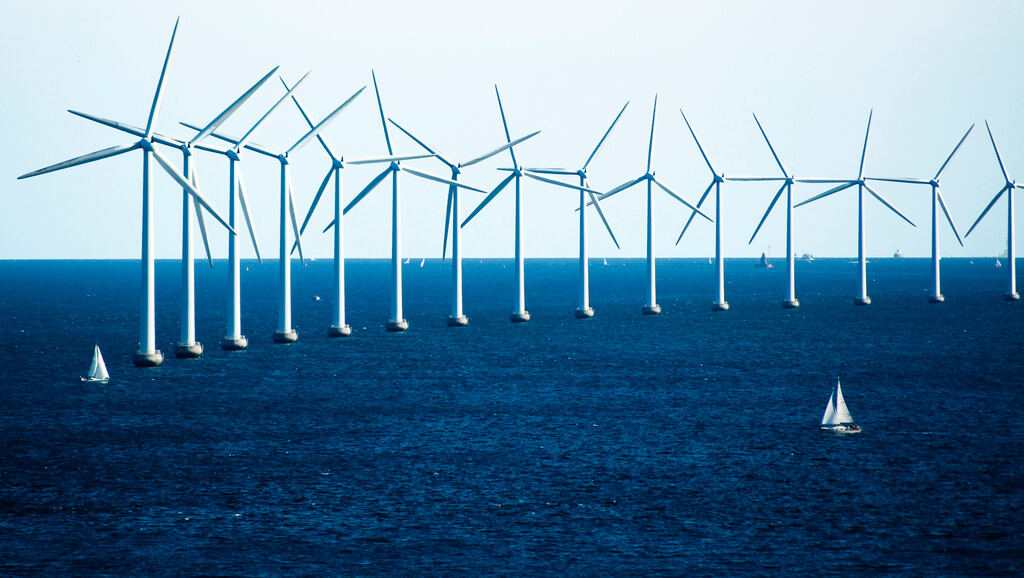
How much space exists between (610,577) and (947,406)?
44.3 meters

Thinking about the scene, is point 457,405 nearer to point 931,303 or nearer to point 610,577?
point 610,577

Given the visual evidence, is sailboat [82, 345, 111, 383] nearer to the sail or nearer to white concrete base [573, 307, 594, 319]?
the sail

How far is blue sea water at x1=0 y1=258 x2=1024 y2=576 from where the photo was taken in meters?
38.0

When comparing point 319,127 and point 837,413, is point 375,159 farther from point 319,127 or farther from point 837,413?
point 837,413

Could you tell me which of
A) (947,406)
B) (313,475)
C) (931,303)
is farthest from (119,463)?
(931,303)

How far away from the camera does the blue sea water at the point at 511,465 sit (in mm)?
38000

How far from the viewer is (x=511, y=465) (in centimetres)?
5219

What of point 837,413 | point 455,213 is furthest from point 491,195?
point 837,413

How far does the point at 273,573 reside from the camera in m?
35.6

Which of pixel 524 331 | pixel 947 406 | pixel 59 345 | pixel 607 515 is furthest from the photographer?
pixel 524 331

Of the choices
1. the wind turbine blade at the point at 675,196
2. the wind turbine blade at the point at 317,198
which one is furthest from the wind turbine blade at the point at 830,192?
the wind turbine blade at the point at 317,198

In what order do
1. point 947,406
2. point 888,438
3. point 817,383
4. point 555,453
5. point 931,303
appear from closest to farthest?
point 555,453, point 888,438, point 947,406, point 817,383, point 931,303

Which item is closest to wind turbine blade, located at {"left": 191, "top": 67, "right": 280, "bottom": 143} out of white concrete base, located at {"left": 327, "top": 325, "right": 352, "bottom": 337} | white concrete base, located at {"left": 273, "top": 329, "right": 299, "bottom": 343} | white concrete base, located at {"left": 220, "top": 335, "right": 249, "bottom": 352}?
white concrete base, located at {"left": 220, "top": 335, "right": 249, "bottom": 352}

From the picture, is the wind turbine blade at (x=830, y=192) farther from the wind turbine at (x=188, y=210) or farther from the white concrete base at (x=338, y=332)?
the wind turbine at (x=188, y=210)
